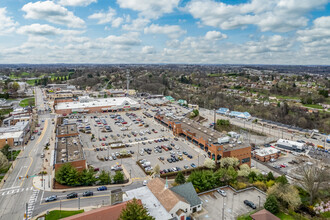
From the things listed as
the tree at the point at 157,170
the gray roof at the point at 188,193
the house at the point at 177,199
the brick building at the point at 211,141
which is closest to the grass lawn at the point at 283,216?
the house at the point at 177,199

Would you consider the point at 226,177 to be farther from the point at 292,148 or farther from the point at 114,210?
the point at 292,148

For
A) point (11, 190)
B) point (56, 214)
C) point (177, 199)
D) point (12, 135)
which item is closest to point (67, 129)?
point (12, 135)

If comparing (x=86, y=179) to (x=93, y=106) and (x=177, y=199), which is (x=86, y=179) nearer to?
(x=177, y=199)

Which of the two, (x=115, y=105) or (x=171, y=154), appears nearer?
(x=171, y=154)

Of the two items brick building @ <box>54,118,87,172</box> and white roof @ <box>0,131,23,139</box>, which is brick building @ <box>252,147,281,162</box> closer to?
brick building @ <box>54,118,87,172</box>

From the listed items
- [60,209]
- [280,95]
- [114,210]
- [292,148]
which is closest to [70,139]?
[60,209]

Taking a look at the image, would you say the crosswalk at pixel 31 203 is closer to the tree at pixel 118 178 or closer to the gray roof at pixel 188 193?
the tree at pixel 118 178
